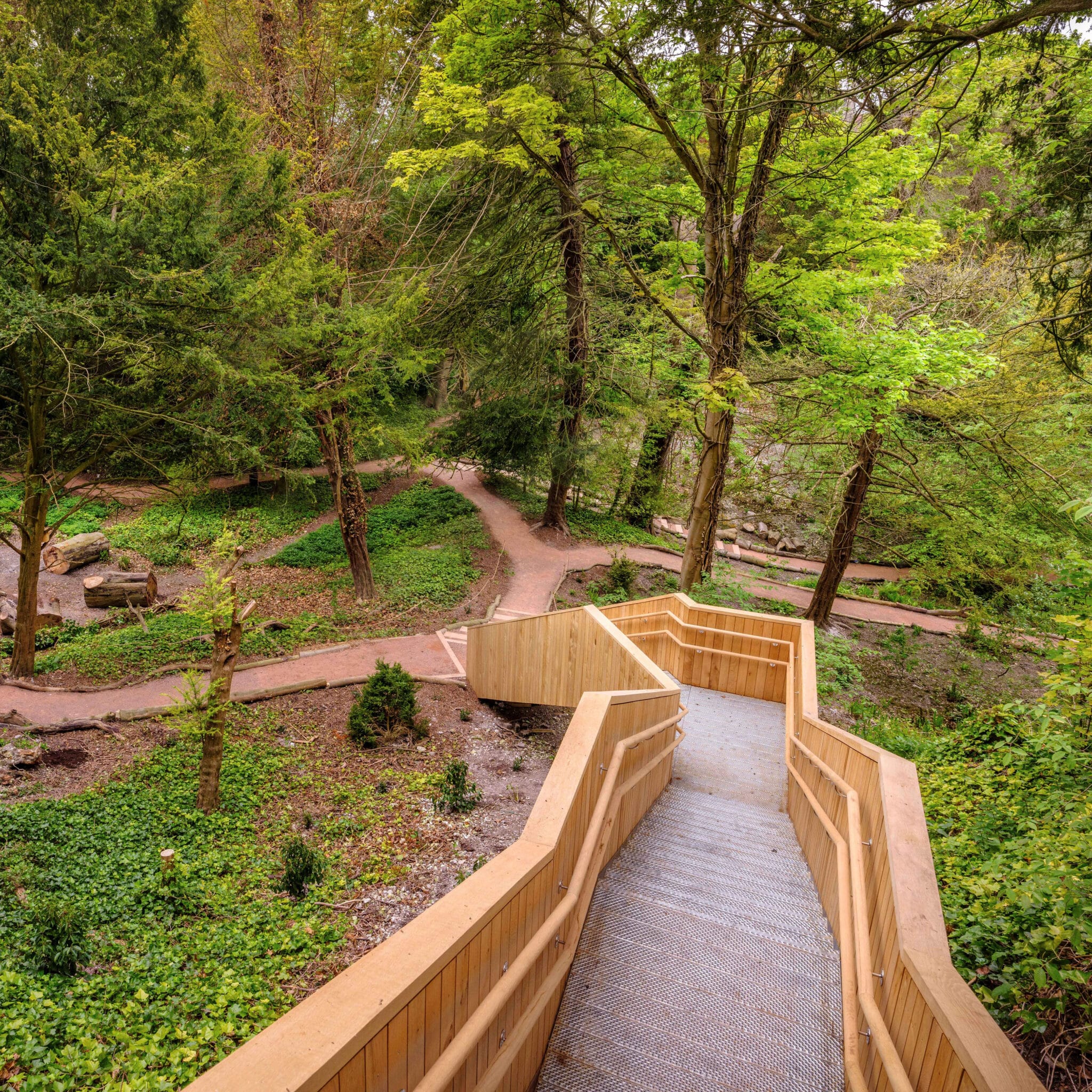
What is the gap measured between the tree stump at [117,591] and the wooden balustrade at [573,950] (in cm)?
1257

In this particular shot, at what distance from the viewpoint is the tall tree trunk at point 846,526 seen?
13.0 m

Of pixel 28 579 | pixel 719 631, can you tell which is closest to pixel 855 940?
pixel 719 631

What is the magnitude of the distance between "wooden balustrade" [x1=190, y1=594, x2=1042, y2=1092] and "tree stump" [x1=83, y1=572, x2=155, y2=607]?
12.6 meters

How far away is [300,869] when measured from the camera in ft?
18.3

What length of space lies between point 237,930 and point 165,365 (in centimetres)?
615

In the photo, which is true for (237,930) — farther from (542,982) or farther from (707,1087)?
(707,1087)

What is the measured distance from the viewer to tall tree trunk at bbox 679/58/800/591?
28.4ft

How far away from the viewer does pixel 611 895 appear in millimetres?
4148

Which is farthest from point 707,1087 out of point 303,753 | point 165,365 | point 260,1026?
point 165,365

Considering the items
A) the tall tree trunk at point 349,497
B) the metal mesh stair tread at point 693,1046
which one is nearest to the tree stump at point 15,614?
the tall tree trunk at point 349,497

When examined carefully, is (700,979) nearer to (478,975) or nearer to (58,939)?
(478,975)

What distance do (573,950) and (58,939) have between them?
135 inches

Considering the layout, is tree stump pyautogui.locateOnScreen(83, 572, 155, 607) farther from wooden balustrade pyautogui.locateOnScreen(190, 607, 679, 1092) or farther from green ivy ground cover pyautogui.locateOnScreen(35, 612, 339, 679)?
wooden balustrade pyautogui.locateOnScreen(190, 607, 679, 1092)

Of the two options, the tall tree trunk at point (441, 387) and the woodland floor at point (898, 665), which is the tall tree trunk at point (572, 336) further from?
the tall tree trunk at point (441, 387)
